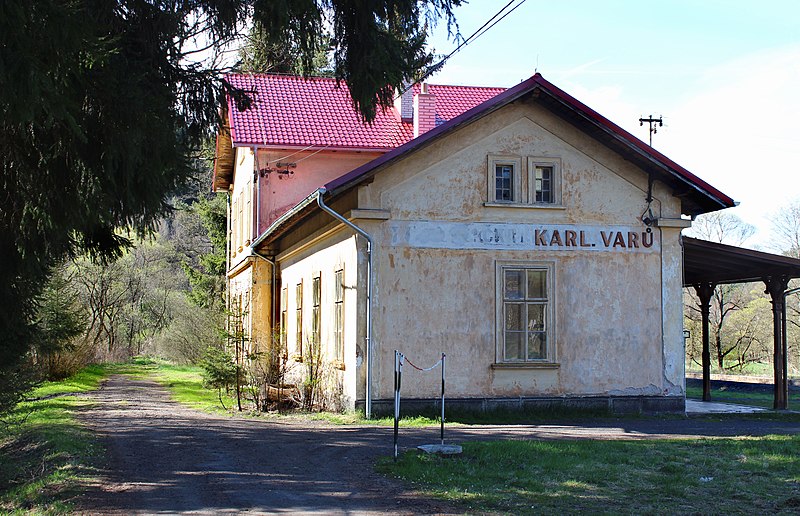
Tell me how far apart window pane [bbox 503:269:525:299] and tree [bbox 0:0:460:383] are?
254 inches

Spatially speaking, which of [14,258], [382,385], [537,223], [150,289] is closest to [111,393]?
[382,385]

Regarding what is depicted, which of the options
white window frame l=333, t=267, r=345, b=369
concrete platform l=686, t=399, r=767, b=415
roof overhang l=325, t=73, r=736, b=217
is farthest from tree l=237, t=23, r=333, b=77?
concrete platform l=686, t=399, r=767, b=415

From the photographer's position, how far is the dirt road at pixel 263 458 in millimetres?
8008

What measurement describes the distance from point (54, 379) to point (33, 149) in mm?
18545

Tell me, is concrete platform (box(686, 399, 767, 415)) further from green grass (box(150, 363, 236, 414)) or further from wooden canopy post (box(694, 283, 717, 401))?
green grass (box(150, 363, 236, 414))

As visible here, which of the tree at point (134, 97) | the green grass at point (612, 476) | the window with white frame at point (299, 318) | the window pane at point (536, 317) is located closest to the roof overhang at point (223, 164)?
the window with white frame at point (299, 318)

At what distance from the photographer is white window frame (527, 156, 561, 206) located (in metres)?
16.6

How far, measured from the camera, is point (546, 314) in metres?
16.5

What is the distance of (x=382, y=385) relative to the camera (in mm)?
15625

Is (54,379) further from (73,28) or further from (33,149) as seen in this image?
(73,28)

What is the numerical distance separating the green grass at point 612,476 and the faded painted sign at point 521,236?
4.95 meters

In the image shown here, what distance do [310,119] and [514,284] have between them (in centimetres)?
1037

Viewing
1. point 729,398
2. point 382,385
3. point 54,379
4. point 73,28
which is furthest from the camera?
point 54,379

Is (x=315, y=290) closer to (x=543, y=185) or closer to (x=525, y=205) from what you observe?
(x=525, y=205)
